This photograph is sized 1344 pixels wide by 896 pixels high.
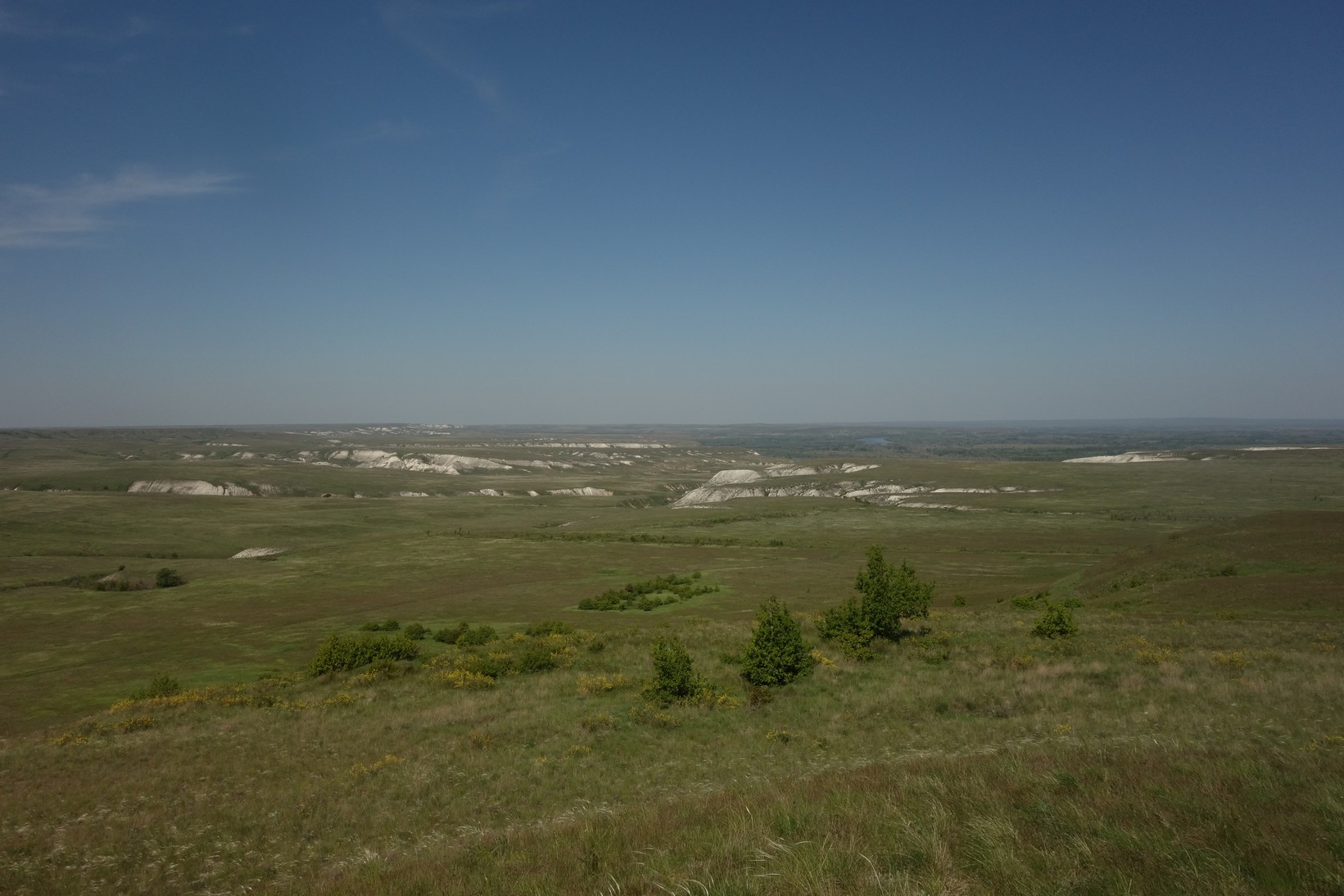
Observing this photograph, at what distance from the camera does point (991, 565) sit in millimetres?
64875

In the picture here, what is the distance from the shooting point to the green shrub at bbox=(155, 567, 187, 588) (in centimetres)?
6681

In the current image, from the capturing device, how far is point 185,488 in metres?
157

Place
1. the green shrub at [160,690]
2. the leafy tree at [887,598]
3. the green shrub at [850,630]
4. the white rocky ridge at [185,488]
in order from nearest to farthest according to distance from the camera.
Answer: the green shrub at [850,630], the green shrub at [160,690], the leafy tree at [887,598], the white rocky ridge at [185,488]

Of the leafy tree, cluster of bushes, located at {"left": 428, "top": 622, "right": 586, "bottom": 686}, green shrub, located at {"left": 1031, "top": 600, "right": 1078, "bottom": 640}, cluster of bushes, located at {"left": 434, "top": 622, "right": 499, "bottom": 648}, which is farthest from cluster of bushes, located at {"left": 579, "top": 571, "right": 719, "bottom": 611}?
green shrub, located at {"left": 1031, "top": 600, "right": 1078, "bottom": 640}

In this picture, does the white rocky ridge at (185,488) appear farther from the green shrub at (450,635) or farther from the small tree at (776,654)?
the small tree at (776,654)

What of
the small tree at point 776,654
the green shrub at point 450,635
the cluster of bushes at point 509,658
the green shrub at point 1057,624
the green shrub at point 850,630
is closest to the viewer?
the small tree at point 776,654

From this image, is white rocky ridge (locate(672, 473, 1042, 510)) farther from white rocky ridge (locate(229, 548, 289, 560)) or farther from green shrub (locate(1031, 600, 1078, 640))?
green shrub (locate(1031, 600, 1078, 640))

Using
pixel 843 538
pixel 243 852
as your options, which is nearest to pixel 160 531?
pixel 843 538

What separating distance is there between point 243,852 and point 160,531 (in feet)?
371

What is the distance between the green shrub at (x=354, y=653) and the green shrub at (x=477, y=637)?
391cm

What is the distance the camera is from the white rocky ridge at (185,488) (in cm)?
15512

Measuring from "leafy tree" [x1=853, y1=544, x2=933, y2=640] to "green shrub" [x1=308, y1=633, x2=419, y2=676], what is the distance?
75.5 feet

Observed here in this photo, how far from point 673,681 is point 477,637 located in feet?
67.1

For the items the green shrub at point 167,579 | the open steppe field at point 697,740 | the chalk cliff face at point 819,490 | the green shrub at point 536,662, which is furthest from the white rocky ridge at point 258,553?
the chalk cliff face at point 819,490
